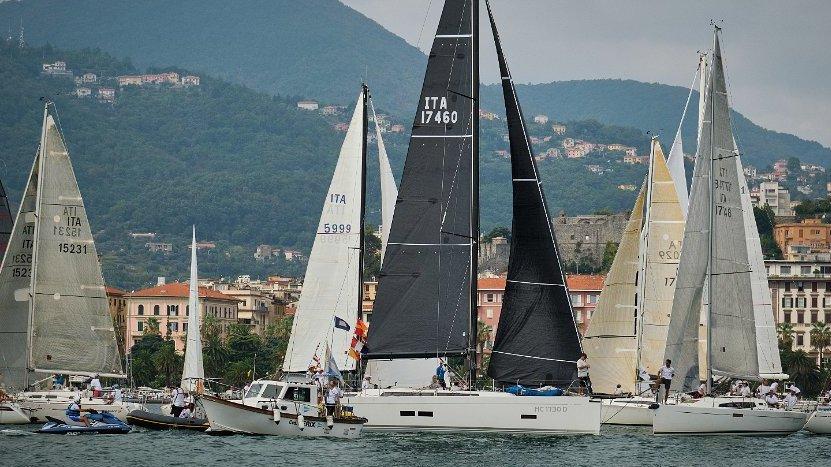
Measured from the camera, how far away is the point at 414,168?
142 ft

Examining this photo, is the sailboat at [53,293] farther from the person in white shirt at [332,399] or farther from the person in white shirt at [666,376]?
the person in white shirt at [666,376]

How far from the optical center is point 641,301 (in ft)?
184

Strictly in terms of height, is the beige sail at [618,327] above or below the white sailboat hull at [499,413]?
above

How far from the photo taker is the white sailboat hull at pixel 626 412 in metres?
54.3

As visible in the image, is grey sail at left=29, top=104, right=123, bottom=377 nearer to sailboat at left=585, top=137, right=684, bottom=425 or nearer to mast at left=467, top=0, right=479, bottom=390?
mast at left=467, top=0, right=479, bottom=390

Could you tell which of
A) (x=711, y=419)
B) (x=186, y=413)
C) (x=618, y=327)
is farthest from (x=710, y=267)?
(x=186, y=413)

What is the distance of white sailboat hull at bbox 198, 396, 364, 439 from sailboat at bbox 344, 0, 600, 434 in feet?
3.75

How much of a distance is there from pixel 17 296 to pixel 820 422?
25.2 m

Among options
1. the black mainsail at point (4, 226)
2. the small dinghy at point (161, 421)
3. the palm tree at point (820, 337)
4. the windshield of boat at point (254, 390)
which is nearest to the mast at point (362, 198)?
the windshield of boat at point (254, 390)

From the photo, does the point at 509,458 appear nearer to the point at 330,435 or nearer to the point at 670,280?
the point at 330,435

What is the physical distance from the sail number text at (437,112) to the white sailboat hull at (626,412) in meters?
14.8

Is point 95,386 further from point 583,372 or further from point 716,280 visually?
point 716,280

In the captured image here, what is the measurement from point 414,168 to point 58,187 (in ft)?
47.3

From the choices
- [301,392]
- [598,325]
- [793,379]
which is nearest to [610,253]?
[793,379]
